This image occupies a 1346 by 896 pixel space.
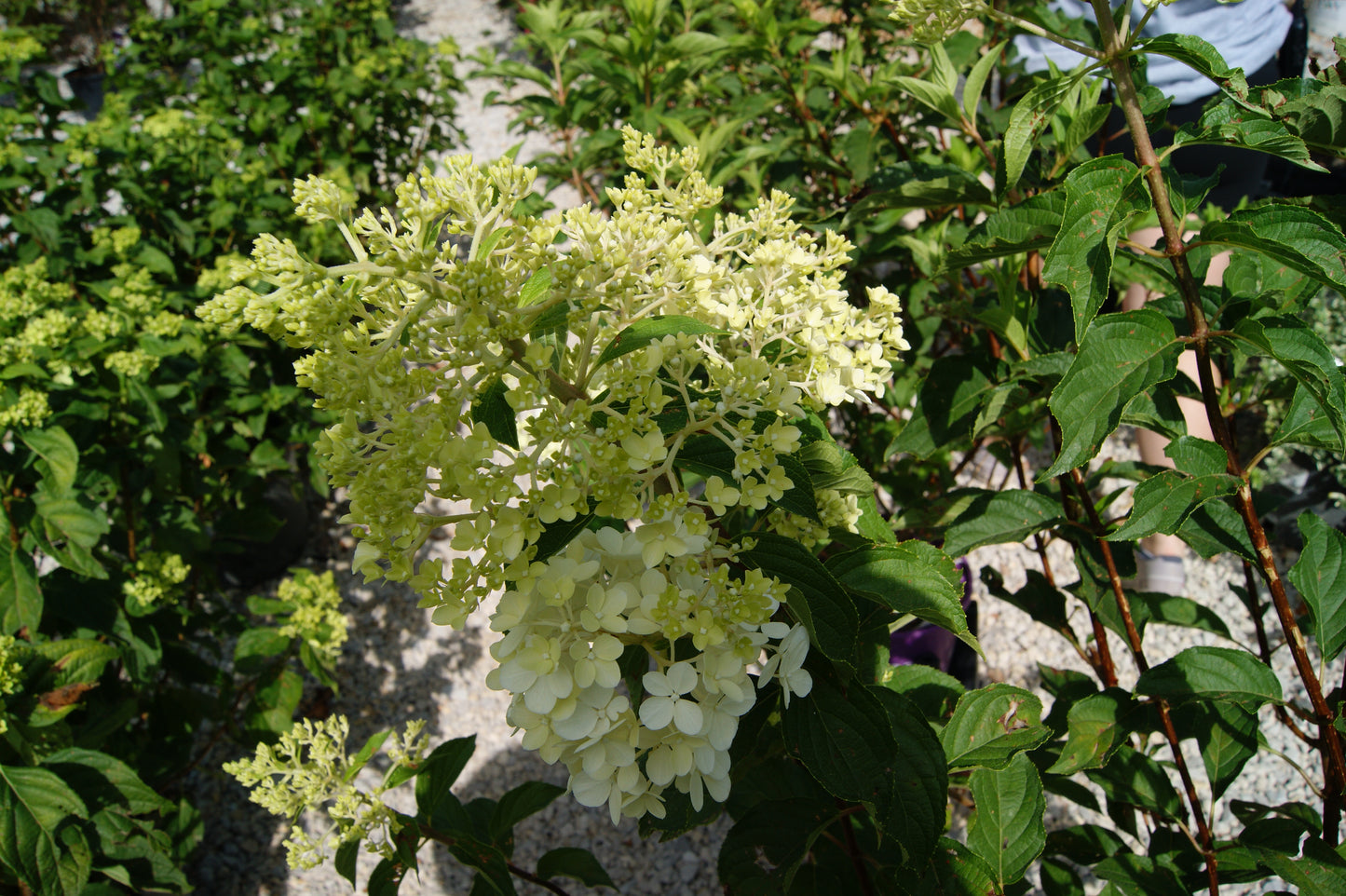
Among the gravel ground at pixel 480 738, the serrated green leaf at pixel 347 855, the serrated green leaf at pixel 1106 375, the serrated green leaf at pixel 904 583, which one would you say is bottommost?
the gravel ground at pixel 480 738

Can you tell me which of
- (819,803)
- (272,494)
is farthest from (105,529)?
(819,803)

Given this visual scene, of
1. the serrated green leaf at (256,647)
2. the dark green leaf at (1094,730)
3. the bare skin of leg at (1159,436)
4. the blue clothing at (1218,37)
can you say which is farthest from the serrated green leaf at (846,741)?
the blue clothing at (1218,37)

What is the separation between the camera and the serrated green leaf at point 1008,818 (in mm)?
1258

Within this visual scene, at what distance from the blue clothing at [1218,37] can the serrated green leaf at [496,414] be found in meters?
3.17

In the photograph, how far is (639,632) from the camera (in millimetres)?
860

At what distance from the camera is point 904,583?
104 cm

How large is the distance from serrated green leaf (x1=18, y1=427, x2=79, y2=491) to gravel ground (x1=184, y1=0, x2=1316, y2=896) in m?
1.31

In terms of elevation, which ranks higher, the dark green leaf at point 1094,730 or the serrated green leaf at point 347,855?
the dark green leaf at point 1094,730

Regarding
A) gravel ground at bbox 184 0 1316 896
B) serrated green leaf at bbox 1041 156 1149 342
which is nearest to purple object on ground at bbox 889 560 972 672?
gravel ground at bbox 184 0 1316 896

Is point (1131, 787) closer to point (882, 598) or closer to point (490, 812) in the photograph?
point (882, 598)

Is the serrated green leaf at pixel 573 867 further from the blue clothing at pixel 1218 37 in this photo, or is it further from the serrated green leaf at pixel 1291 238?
the blue clothing at pixel 1218 37

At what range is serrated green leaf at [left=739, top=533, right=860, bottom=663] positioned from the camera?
3.14 ft

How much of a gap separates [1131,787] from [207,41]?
15.5 feet

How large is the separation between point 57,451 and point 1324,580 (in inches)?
101
